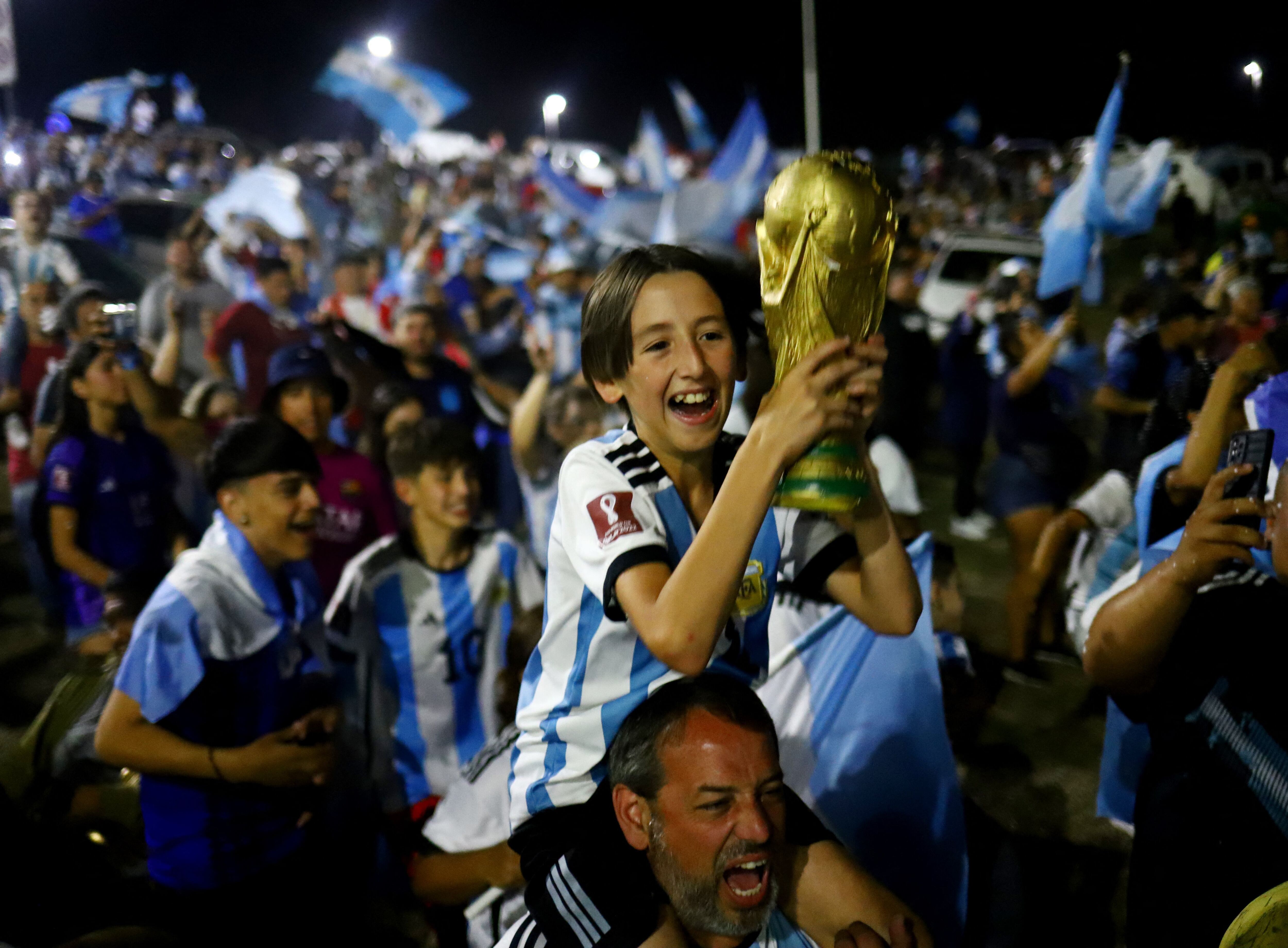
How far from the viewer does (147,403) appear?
549 centimetres

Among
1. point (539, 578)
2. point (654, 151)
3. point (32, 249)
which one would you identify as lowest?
point (539, 578)

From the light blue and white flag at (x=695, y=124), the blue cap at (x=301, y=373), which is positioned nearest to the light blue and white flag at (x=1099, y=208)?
the blue cap at (x=301, y=373)

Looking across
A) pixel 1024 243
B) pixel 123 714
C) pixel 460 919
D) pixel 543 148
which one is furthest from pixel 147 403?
pixel 543 148

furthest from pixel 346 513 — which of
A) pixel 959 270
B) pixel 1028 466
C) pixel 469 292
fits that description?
pixel 959 270

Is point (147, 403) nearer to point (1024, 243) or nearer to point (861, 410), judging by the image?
point (861, 410)

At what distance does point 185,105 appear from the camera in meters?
19.1

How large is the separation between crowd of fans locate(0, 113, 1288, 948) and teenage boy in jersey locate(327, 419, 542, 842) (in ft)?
0.05

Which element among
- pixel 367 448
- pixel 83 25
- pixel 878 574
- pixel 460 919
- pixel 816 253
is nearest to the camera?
pixel 816 253

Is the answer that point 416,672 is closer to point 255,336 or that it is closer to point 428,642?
point 428,642

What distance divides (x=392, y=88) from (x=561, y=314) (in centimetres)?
389

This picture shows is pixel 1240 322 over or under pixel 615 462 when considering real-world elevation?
over

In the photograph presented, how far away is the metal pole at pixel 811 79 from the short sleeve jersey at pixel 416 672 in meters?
3.58

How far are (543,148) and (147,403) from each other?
22.2 metres

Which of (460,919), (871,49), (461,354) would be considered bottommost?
(460,919)
